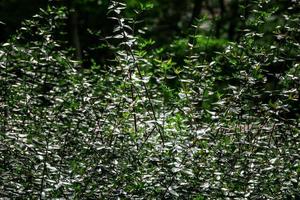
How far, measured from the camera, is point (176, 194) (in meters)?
3.55

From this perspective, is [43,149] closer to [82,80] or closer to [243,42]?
[82,80]

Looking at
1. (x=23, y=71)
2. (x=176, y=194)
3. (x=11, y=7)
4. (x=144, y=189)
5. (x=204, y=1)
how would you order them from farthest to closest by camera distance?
1. (x=204, y=1)
2. (x=11, y=7)
3. (x=23, y=71)
4. (x=144, y=189)
5. (x=176, y=194)

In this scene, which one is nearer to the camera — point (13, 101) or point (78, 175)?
point (78, 175)

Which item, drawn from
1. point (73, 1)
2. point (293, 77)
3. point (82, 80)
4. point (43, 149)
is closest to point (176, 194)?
point (43, 149)

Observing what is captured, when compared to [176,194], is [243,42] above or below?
above

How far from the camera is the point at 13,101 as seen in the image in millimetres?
5148

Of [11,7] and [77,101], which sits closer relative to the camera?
[77,101]

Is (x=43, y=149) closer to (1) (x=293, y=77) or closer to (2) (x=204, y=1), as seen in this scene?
(1) (x=293, y=77)

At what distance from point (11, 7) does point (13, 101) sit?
11.4 meters

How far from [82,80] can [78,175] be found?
1.49 m

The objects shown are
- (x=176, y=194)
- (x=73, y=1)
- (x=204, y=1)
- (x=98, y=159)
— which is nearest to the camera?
(x=176, y=194)

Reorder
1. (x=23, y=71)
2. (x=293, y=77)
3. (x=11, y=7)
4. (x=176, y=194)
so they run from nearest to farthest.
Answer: (x=176, y=194)
(x=293, y=77)
(x=23, y=71)
(x=11, y=7)

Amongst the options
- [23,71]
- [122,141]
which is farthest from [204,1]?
[122,141]

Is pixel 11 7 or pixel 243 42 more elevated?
pixel 243 42
